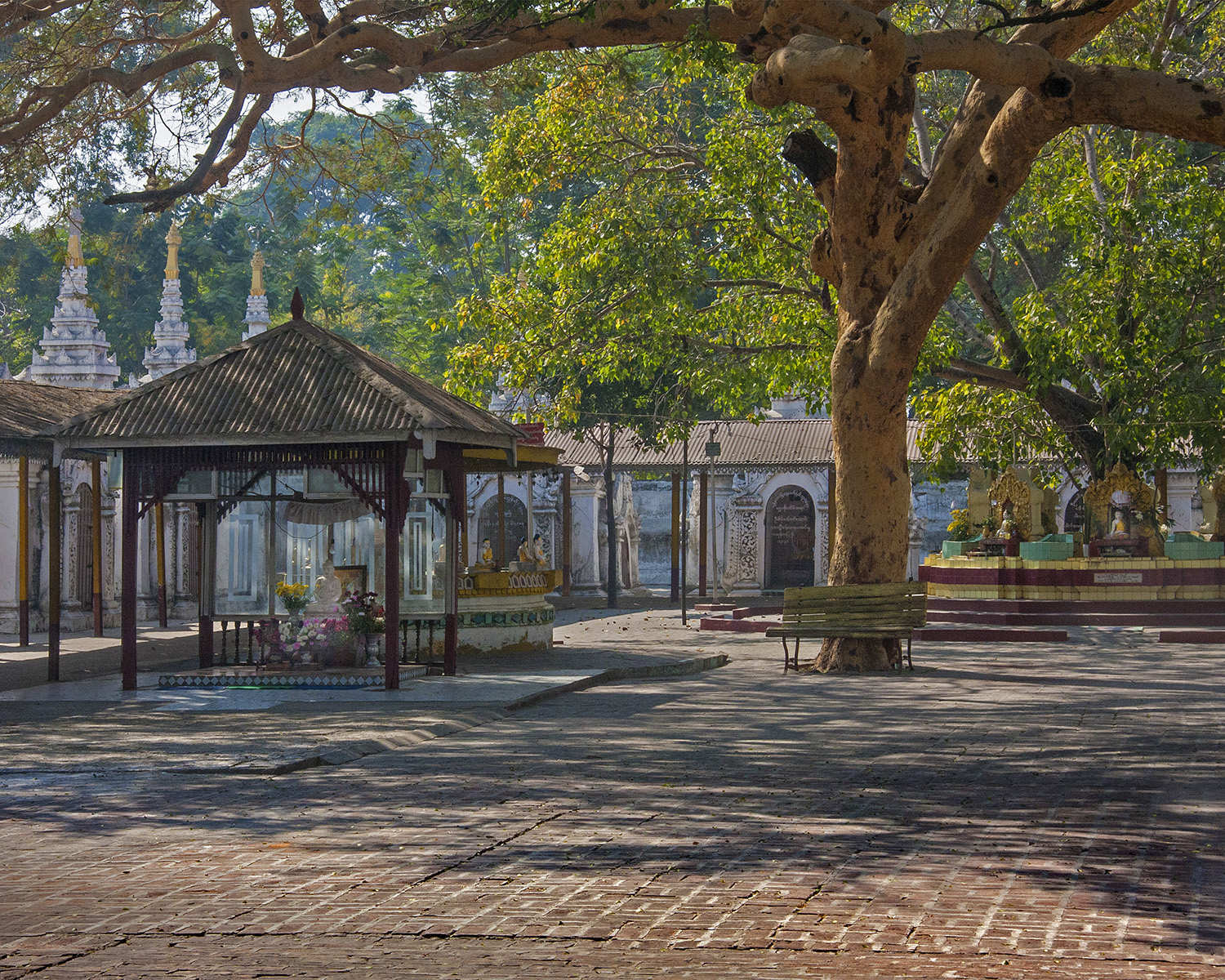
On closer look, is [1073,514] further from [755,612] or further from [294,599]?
[294,599]

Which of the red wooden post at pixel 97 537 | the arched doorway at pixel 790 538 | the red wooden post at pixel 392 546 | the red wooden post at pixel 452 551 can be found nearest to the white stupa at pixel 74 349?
the red wooden post at pixel 97 537

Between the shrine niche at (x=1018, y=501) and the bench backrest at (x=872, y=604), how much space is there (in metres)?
11.2

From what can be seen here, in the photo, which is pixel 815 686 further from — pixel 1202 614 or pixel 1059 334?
pixel 1202 614

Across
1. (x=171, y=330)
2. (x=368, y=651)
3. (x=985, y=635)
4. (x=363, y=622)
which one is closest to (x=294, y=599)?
(x=363, y=622)

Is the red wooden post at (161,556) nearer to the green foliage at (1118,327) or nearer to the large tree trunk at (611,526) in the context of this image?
the green foliage at (1118,327)

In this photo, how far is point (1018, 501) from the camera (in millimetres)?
26641

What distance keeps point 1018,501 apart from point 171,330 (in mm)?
18612

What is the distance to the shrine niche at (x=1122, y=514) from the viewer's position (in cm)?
2459

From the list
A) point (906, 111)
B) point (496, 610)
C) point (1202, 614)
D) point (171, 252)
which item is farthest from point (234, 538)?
point (171, 252)

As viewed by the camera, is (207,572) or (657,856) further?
(207,572)

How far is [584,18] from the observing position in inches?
488

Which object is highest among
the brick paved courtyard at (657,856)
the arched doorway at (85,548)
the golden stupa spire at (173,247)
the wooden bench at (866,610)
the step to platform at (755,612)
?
the golden stupa spire at (173,247)

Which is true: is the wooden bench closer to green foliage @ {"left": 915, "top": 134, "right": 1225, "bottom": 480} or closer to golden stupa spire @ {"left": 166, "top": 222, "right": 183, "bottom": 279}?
green foliage @ {"left": 915, "top": 134, "right": 1225, "bottom": 480}

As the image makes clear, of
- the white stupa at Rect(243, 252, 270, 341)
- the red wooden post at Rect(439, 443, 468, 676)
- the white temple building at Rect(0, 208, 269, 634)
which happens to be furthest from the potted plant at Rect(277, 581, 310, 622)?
the white stupa at Rect(243, 252, 270, 341)
